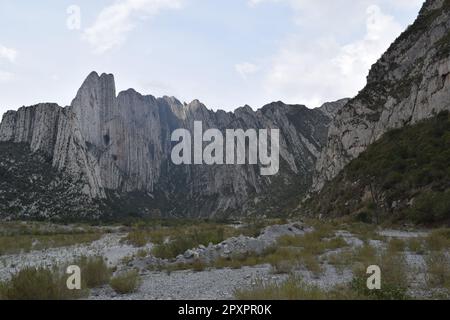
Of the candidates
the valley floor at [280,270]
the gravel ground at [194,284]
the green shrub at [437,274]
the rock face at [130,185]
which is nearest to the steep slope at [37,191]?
the rock face at [130,185]

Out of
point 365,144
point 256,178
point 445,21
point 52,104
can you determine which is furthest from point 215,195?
point 445,21

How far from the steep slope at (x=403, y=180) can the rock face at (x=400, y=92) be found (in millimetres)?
4063

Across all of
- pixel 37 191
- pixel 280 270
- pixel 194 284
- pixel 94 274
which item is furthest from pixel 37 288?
pixel 37 191

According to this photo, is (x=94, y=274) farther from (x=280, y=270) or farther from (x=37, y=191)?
(x=37, y=191)

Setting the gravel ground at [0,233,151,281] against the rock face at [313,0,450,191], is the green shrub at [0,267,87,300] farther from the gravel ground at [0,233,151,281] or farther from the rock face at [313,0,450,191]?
the rock face at [313,0,450,191]

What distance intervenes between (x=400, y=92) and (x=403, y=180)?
31.4 metres

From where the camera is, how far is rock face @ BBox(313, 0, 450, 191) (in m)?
54.7

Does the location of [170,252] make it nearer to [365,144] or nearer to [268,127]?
[365,144]

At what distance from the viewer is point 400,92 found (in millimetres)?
68375

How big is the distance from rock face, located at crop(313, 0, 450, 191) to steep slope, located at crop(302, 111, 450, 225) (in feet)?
13.3

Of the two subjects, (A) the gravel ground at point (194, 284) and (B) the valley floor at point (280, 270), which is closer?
(B) the valley floor at point (280, 270)

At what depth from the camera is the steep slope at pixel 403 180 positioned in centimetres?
3409

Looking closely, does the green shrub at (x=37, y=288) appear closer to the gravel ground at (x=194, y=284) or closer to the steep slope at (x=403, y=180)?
the gravel ground at (x=194, y=284)
